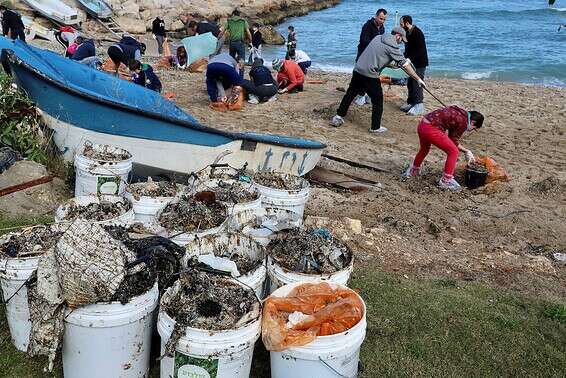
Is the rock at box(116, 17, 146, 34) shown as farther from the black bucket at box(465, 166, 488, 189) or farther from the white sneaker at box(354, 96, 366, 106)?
the black bucket at box(465, 166, 488, 189)

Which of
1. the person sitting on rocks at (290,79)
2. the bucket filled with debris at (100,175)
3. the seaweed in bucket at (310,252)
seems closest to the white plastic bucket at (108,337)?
the seaweed in bucket at (310,252)

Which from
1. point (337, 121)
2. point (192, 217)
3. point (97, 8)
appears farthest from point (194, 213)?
point (97, 8)

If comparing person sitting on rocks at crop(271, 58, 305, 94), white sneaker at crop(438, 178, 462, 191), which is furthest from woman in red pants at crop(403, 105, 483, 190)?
person sitting on rocks at crop(271, 58, 305, 94)

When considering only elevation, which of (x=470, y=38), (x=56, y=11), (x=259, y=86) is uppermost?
A: (x=259, y=86)

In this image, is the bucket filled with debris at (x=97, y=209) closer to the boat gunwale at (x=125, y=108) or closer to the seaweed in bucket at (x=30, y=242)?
the seaweed in bucket at (x=30, y=242)

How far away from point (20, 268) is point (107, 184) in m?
2.06

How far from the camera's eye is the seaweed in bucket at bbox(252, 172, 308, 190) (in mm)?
5402

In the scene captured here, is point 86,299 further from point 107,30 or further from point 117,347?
point 107,30

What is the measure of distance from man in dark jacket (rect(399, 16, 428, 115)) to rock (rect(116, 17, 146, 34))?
17408 millimetres

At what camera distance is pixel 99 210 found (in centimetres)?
445

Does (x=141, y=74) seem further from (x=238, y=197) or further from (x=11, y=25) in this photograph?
(x=11, y=25)

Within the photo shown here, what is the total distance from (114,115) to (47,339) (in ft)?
11.6

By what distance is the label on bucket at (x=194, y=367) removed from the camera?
297 cm

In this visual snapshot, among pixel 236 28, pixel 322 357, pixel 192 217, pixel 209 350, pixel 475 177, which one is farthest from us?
pixel 236 28
